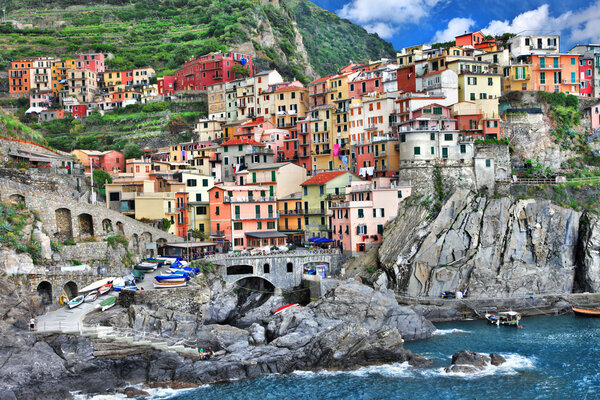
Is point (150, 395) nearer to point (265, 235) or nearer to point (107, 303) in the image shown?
point (107, 303)

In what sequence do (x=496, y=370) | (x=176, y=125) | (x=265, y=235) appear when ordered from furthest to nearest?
(x=176, y=125), (x=265, y=235), (x=496, y=370)

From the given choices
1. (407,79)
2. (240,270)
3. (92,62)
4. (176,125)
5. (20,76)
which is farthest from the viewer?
(20,76)

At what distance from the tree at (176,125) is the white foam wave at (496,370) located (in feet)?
205

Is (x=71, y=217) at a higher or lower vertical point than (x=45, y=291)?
higher

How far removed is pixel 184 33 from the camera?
13688 cm

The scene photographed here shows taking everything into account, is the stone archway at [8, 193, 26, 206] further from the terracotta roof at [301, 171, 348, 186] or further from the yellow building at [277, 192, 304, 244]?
the terracotta roof at [301, 171, 348, 186]

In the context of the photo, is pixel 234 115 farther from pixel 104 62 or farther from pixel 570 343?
pixel 570 343

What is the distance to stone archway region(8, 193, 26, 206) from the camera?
49.6 m

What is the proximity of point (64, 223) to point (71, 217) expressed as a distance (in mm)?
772

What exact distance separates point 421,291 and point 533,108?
26.1 m

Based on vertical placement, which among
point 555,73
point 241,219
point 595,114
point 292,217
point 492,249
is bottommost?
point 492,249

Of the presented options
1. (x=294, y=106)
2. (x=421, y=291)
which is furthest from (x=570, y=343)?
(x=294, y=106)

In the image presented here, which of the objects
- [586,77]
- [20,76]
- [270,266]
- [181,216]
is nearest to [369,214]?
[270,266]

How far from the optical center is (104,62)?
12225cm
